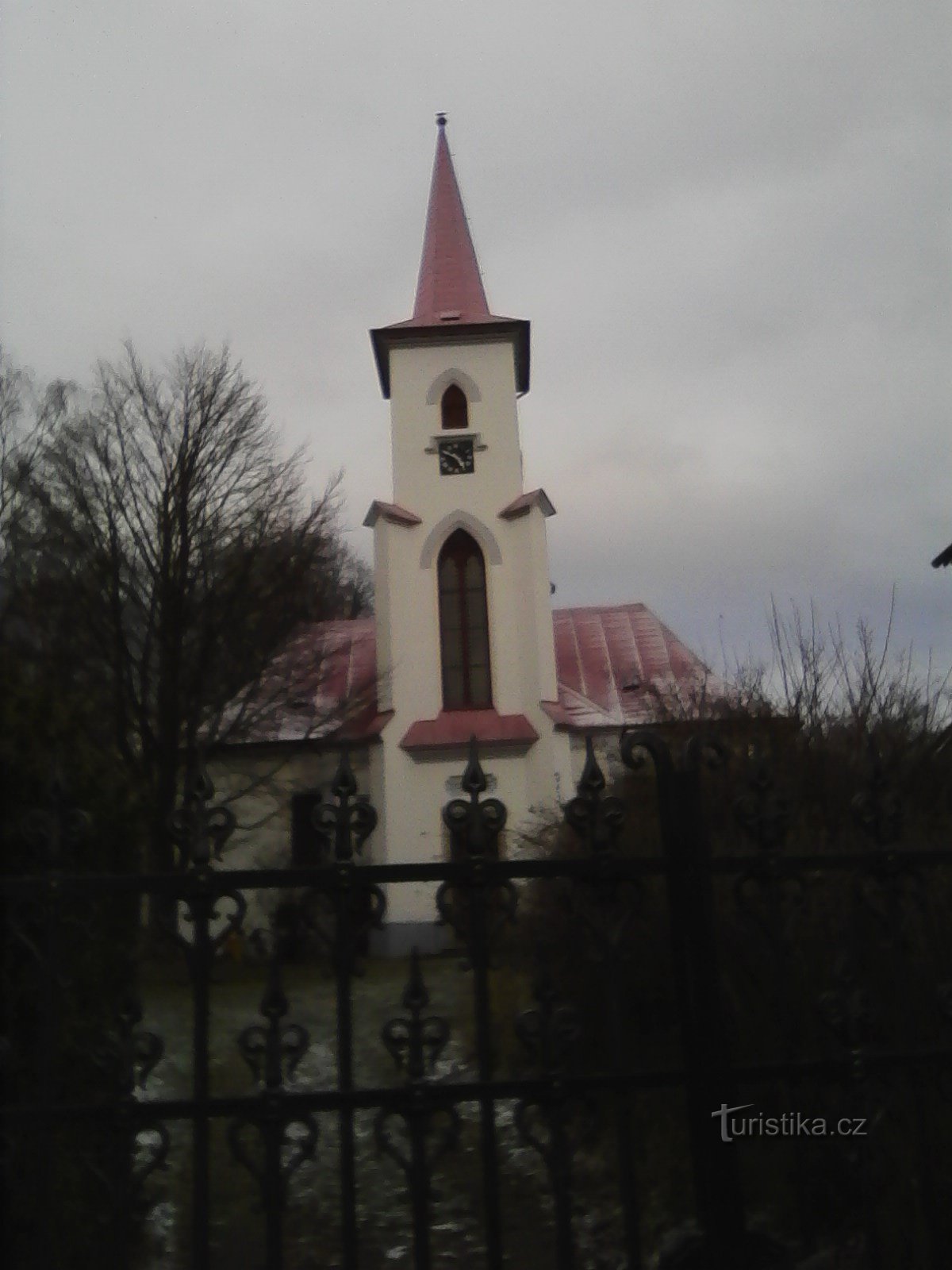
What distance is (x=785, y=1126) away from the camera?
342 centimetres

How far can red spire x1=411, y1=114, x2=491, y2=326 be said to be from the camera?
79.2ft

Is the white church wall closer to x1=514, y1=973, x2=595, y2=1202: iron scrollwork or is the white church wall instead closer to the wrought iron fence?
the wrought iron fence

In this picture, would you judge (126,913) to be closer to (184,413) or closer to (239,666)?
(239,666)

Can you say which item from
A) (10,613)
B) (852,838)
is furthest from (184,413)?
(852,838)

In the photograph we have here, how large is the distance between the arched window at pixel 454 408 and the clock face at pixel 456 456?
1.68 ft

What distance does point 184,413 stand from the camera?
18.2 m

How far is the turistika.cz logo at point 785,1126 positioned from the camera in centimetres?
287

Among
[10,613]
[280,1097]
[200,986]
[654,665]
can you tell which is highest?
[654,665]

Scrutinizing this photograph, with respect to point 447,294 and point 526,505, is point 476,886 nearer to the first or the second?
point 526,505

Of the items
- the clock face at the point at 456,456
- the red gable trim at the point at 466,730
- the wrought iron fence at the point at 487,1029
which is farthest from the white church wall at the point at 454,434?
the wrought iron fence at the point at 487,1029

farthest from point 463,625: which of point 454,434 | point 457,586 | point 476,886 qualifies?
point 476,886

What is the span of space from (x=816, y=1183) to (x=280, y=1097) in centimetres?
279

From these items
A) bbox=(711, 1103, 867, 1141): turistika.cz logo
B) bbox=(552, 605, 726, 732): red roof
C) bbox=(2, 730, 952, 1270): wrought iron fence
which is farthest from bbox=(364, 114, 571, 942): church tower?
bbox=(2, 730, 952, 1270): wrought iron fence

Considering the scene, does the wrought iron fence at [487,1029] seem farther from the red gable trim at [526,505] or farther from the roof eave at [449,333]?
the roof eave at [449,333]
